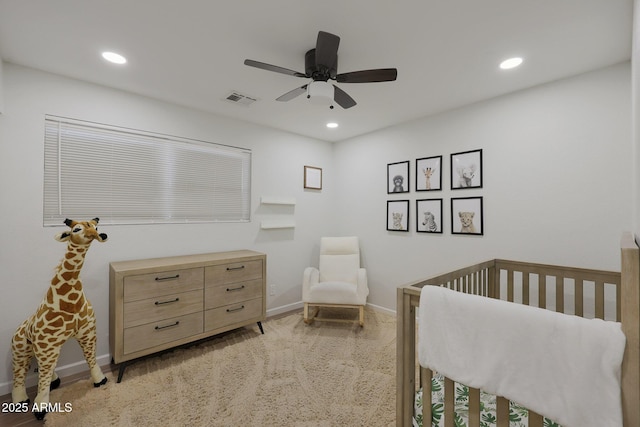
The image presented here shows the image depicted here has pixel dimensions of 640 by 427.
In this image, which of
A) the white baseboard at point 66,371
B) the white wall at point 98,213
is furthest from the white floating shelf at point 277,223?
the white baseboard at point 66,371

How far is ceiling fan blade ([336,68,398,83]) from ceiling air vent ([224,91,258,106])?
119 cm

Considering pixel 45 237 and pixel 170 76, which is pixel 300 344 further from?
pixel 170 76

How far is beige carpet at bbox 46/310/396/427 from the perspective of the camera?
5.98ft

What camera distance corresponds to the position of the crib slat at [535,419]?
1.01 meters

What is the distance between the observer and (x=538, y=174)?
2516 millimetres

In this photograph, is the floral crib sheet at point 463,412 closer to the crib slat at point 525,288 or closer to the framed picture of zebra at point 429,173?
the crib slat at point 525,288

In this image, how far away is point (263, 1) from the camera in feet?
5.00

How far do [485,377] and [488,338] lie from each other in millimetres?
141

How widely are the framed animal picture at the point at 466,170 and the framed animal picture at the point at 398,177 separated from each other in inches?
21.8

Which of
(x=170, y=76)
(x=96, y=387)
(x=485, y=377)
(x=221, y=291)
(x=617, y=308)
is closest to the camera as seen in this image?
(x=485, y=377)

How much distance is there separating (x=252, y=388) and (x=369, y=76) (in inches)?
91.2

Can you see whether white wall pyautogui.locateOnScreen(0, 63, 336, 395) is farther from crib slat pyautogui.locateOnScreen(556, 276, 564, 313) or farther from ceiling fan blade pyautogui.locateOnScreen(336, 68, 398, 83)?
crib slat pyautogui.locateOnScreen(556, 276, 564, 313)

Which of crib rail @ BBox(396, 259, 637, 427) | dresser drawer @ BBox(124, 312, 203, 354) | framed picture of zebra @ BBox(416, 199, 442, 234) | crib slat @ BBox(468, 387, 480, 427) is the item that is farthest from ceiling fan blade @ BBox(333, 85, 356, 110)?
dresser drawer @ BBox(124, 312, 203, 354)

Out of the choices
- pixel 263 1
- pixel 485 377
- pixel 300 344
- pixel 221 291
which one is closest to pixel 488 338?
pixel 485 377
